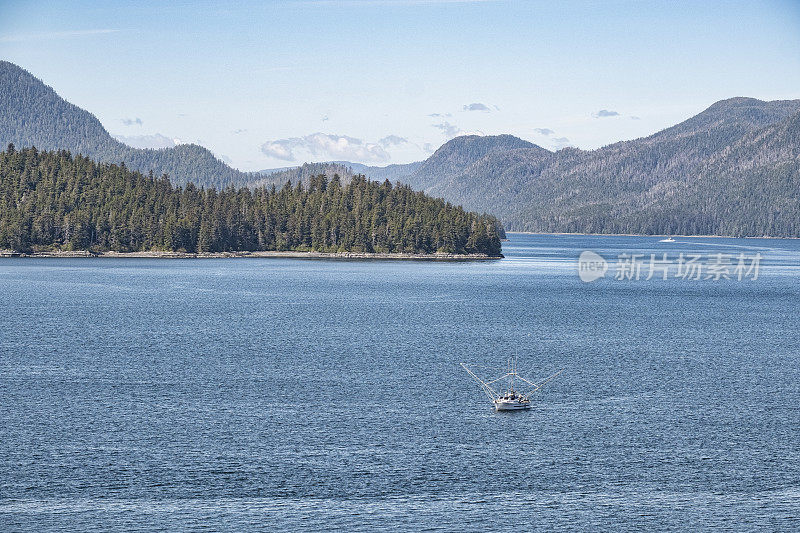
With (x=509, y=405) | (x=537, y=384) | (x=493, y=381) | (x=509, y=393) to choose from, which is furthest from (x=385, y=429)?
(x=537, y=384)

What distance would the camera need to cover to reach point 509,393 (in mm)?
74938

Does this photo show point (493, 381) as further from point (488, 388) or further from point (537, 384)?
point (537, 384)

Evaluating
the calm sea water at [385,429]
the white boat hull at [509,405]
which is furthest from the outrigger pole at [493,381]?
the white boat hull at [509,405]

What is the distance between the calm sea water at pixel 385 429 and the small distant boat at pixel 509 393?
1185 mm

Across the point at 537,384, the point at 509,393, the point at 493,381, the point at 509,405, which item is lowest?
the point at 509,405

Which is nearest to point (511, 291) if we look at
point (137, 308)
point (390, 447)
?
point (137, 308)

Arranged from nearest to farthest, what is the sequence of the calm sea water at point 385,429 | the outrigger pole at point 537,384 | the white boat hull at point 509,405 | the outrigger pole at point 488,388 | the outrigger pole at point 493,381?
the calm sea water at point 385,429, the white boat hull at point 509,405, the outrigger pole at point 537,384, the outrigger pole at point 493,381, the outrigger pole at point 488,388

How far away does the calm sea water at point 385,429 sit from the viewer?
4959 cm

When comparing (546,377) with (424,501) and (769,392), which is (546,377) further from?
(424,501)

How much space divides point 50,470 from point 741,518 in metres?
40.3

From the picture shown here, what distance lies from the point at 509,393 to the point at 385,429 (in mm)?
13910

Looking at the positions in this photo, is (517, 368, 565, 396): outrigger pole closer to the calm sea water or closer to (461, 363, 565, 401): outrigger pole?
(461, 363, 565, 401): outrigger pole

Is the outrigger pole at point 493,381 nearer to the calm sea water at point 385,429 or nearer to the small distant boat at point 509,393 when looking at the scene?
the small distant boat at point 509,393

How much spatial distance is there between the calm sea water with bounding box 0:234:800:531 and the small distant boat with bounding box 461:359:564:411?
1.19 m
